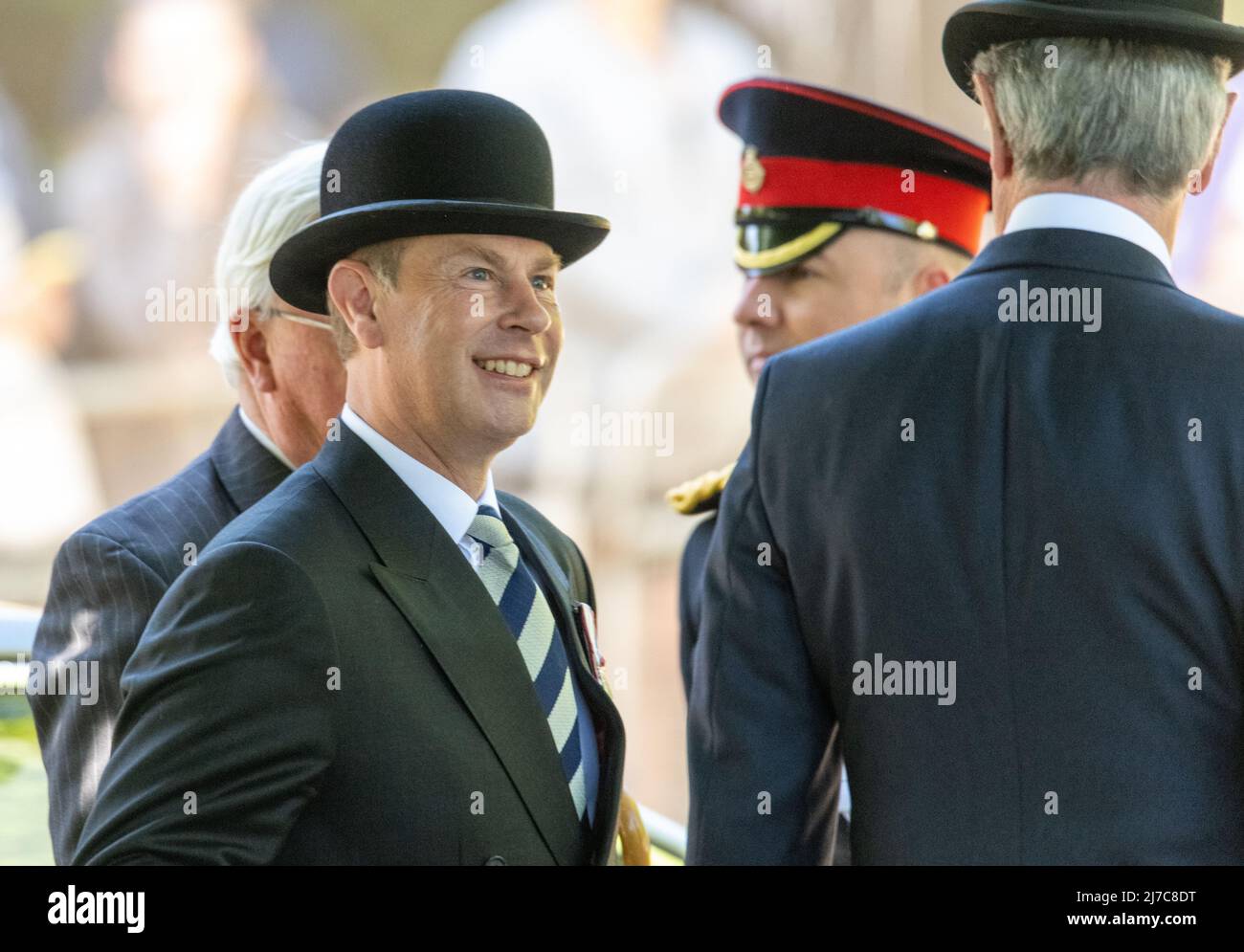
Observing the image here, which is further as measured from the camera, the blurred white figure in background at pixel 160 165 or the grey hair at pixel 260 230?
the blurred white figure in background at pixel 160 165

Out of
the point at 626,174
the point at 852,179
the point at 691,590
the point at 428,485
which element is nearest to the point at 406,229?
the point at 428,485

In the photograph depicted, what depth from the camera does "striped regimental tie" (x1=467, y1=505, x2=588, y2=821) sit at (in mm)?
1891

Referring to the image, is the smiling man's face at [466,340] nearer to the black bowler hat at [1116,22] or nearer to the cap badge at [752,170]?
the black bowler hat at [1116,22]

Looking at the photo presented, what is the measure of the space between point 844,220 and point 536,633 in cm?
141

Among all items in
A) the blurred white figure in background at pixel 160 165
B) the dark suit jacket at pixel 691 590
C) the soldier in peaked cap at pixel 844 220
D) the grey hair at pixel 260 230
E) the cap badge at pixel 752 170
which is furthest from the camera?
the blurred white figure in background at pixel 160 165

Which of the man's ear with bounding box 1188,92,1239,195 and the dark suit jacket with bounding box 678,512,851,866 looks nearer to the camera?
the man's ear with bounding box 1188,92,1239,195

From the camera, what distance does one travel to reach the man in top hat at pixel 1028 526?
5.52 ft

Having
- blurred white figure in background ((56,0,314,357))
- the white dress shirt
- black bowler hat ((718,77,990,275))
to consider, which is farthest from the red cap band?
blurred white figure in background ((56,0,314,357))

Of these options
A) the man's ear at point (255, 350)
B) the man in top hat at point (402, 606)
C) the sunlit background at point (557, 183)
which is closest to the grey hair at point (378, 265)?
the man in top hat at point (402, 606)

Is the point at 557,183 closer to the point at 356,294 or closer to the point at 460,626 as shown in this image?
the point at 356,294

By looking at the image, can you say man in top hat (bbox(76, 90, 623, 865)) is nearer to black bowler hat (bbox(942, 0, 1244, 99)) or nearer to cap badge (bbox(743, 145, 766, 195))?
black bowler hat (bbox(942, 0, 1244, 99))

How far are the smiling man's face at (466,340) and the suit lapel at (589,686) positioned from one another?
175 mm

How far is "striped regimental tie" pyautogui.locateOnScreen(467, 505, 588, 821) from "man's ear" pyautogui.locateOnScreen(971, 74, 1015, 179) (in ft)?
2.46

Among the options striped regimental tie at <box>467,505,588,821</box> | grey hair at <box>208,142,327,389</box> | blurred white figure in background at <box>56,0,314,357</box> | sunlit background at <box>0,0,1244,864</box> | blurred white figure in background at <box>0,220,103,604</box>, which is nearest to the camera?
striped regimental tie at <box>467,505,588,821</box>
